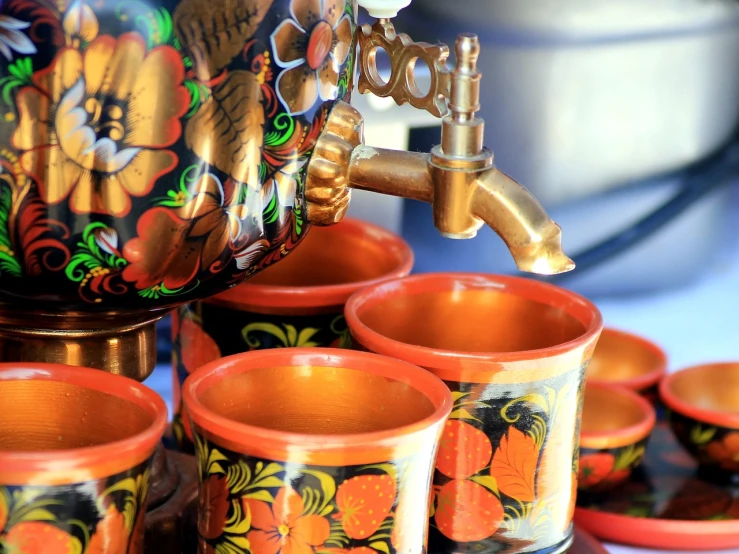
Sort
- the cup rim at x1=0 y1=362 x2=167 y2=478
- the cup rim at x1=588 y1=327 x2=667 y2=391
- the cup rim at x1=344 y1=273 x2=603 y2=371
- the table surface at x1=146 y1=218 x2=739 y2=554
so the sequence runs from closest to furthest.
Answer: the cup rim at x1=0 y1=362 x2=167 y2=478
the cup rim at x1=344 y1=273 x2=603 y2=371
the cup rim at x1=588 y1=327 x2=667 y2=391
the table surface at x1=146 y1=218 x2=739 y2=554

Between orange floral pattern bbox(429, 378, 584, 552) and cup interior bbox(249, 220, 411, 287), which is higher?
cup interior bbox(249, 220, 411, 287)

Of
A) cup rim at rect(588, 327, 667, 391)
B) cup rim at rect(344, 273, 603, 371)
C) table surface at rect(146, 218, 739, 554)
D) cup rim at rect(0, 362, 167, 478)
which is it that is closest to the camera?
cup rim at rect(0, 362, 167, 478)

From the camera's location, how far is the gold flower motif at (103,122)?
0.44 m

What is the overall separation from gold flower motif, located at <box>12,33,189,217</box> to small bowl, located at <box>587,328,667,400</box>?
1.55 ft

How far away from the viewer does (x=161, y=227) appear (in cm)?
48

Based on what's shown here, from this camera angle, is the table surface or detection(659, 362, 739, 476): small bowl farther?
the table surface

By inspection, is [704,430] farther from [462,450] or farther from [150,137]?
[150,137]

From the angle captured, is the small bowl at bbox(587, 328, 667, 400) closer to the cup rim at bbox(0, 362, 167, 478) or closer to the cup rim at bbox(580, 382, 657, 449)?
the cup rim at bbox(580, 382, 657, 449)

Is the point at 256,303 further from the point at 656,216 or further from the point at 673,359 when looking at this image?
the point at 656,216

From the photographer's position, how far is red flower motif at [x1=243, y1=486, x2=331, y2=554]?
0.46 meters

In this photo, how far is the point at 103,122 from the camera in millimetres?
447

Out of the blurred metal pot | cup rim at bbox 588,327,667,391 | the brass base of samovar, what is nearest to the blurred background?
the blurred metal pot

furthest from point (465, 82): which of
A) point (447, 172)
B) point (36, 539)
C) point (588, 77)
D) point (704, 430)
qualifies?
point (588, 77)

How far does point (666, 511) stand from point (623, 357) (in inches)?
6.8
